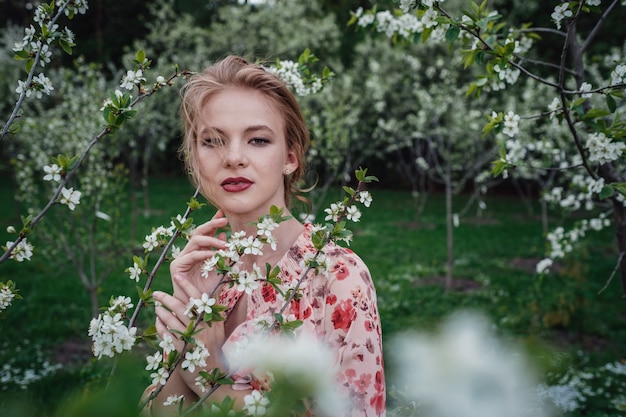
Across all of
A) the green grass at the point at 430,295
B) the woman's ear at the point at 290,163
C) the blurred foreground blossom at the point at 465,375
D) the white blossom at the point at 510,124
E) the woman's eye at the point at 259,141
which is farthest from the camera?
the green grass at the point at 430,295

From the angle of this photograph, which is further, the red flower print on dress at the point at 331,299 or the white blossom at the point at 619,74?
the white blossom at the point at 619,74

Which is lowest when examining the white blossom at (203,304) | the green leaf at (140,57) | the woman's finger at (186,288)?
the white blossom at (203,304)

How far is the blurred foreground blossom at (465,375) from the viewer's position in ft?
1.23

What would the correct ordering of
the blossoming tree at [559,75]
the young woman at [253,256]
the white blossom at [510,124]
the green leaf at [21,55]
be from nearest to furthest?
the young woman at [253,256] < the green leaf at [21,55] < the blossoming tree at [559,75] < the white blossom at [510,124]

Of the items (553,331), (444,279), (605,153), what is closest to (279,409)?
(605,153)

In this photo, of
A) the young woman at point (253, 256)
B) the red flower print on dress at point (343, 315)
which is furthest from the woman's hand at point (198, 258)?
the red flower print on dress at point (343, 315)

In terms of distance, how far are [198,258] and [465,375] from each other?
948 millimetres

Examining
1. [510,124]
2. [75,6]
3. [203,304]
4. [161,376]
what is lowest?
[161,376]

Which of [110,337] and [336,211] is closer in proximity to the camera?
[110,337]

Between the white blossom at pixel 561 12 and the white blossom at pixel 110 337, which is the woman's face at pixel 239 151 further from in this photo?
the white blossom at pixel 561 12

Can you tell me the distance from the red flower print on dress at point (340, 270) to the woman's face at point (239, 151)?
29cm

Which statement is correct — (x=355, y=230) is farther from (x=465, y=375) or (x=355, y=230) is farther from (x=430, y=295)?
(x=465, y=375)

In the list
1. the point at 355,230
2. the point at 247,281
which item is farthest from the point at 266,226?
the point at 355,230

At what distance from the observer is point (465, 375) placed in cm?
40
